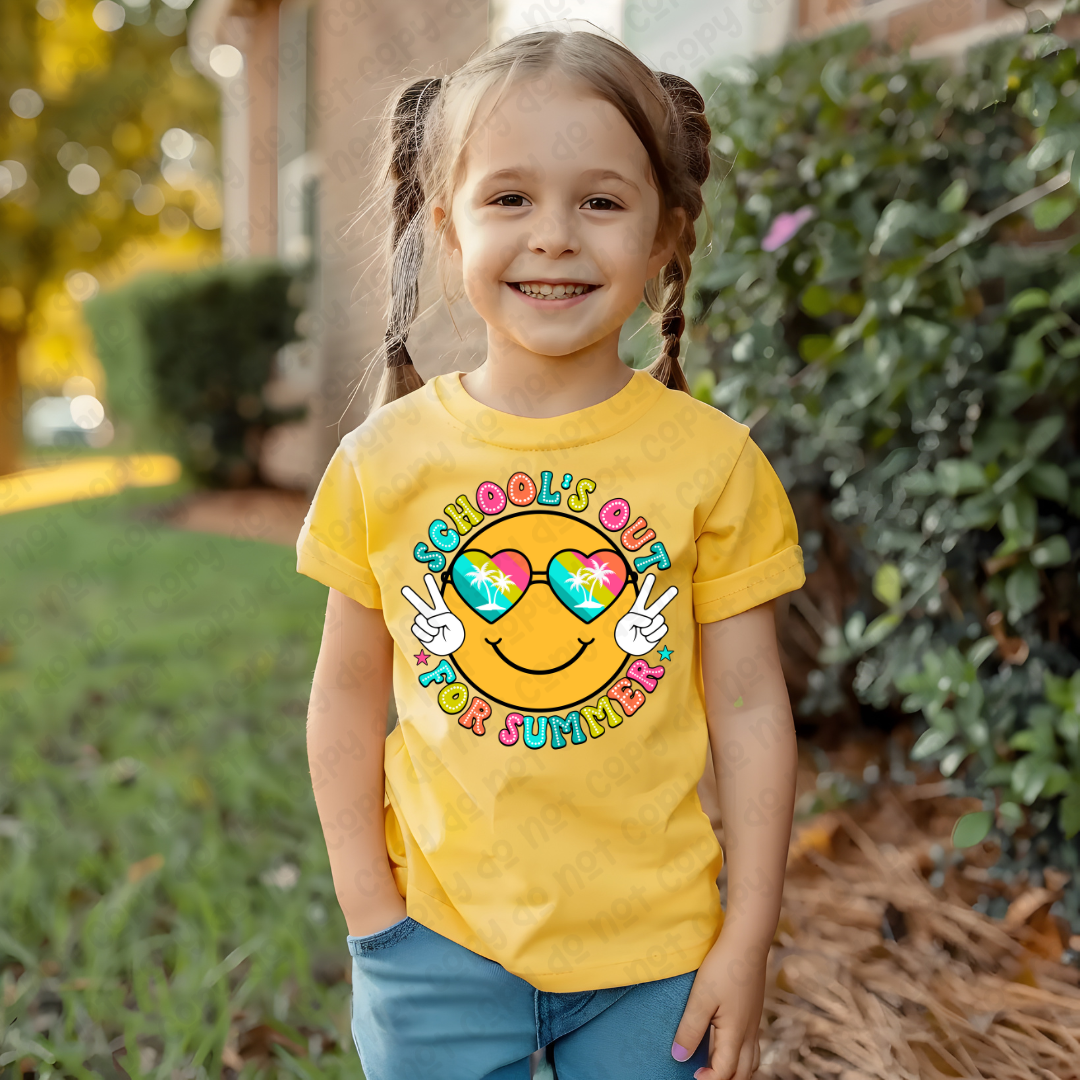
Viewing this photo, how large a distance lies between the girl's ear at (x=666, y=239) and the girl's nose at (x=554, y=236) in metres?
0.16

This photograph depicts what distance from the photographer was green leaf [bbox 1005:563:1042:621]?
1.85 metres

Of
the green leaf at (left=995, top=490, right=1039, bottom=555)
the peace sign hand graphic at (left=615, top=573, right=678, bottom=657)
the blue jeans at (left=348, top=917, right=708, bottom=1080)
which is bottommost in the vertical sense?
the blue jeans at (left=348, top=917, right=708, bottom=1080)

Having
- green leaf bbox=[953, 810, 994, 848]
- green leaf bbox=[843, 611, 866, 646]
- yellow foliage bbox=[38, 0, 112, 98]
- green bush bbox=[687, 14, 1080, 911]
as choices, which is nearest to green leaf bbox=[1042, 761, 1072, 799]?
green bush bbox=[687, 14, 1080, 911]

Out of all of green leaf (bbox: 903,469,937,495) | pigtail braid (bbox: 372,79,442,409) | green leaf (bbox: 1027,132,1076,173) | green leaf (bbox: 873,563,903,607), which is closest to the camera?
pigtail braid (bbox: 372,79,442,409)

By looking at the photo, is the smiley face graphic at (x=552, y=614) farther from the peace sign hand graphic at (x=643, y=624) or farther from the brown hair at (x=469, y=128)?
Result: the brown hair at (x=469, y=128)

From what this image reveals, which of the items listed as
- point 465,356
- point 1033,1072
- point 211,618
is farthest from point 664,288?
point 211,618

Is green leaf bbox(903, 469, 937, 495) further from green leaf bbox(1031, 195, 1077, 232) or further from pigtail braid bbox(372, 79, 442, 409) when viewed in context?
pigtail braid bbox(372, 79, 442, 409)

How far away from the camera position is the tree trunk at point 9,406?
17.5 metres

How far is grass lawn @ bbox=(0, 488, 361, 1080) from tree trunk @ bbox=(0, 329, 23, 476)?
1424 cm

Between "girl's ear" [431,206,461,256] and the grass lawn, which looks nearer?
"girl's ear" [431,206,461,256]

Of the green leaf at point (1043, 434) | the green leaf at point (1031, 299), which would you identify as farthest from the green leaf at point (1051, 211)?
the green leaf at point (1043, 434)

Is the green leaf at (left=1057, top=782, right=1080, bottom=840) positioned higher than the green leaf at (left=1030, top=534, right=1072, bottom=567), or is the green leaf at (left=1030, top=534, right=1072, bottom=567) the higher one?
the green leaf at (left=1030, top=534, right=1072, bottom=567)

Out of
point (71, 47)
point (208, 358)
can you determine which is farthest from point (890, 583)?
point (71, 47)

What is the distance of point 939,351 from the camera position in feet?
6.11
